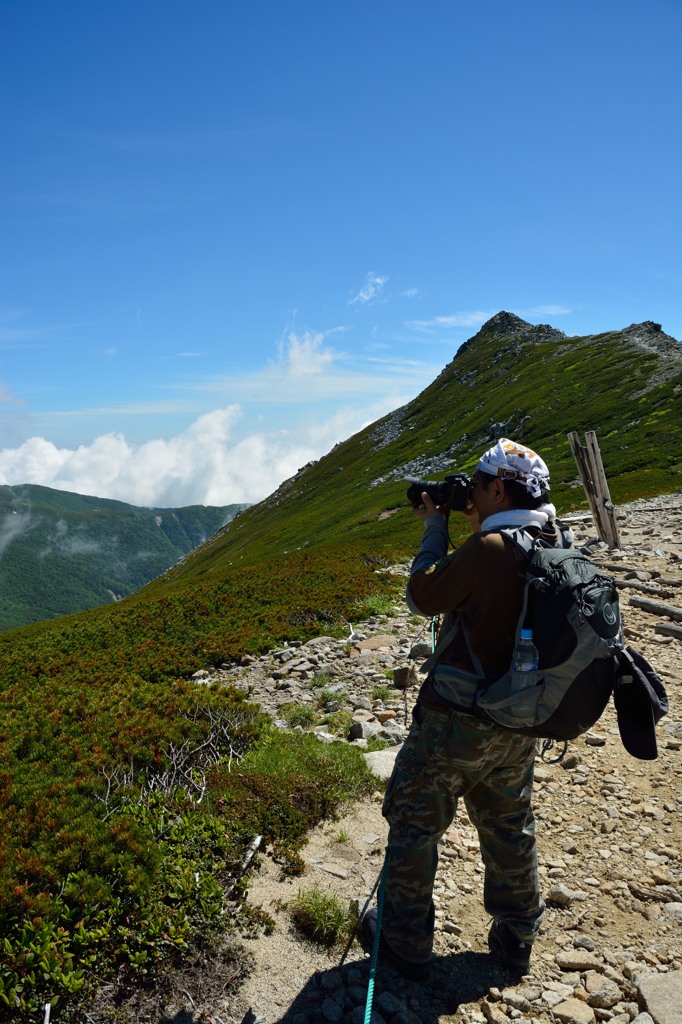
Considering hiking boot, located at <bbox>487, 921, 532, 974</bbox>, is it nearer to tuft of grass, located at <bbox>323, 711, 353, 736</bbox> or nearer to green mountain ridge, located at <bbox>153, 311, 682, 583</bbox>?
tuft of grass, located at <bbox>323, 711, 353, 736</bbox>

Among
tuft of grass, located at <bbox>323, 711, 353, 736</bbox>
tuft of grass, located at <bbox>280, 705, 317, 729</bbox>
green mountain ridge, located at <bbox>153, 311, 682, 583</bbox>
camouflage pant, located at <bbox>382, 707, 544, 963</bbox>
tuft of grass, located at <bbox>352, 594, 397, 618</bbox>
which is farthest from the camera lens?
green mountain ridge, located at <bbox>153, 311, 682, 583</bbox>

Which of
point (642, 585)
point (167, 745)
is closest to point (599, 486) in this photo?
point (642, 585)

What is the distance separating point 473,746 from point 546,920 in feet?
7.34

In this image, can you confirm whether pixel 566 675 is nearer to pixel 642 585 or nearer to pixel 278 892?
pixel 278 892

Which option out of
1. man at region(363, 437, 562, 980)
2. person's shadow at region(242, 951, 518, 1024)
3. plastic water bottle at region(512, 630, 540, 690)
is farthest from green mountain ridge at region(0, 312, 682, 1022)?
plastic water bottle at region(512, 630, 540, 690)

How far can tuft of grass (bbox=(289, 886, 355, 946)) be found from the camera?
4.60m

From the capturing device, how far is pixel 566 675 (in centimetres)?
356

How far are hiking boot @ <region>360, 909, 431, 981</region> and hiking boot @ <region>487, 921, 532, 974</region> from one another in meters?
0.54

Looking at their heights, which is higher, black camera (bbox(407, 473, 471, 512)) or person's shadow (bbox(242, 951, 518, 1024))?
black camera (bbox(407, 473, 471, 512))

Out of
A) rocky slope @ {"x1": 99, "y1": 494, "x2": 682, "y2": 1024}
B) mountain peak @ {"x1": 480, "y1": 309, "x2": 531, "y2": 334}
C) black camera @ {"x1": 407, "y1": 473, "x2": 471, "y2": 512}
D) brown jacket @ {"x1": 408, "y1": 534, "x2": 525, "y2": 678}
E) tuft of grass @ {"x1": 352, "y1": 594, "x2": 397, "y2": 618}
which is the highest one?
mountain peak @ {"x1": 480, "y1": 309, "x2": 531, "y2": 334}

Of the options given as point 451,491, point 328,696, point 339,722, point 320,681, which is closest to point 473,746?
point 451,491

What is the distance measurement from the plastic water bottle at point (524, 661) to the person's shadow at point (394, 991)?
2338 mm

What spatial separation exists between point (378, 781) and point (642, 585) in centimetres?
987

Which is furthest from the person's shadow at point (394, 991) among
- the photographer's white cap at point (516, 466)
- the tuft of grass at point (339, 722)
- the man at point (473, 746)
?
the tuft of grass at point (339, 722)
